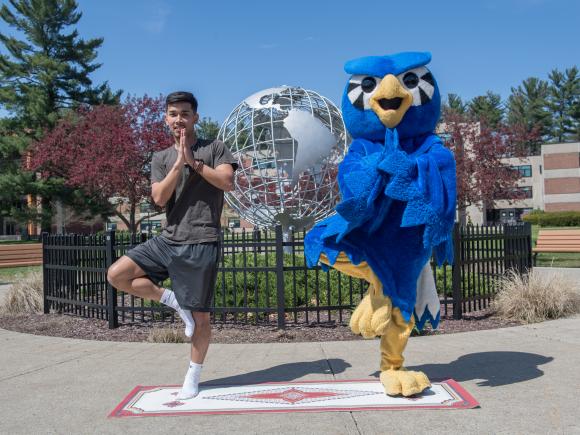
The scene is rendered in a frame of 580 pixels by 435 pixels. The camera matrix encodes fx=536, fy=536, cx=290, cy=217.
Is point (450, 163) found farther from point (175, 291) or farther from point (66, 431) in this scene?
point (66, 431)

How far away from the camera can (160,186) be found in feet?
11.8

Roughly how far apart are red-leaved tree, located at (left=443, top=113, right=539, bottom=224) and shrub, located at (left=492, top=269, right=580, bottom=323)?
1045 cm

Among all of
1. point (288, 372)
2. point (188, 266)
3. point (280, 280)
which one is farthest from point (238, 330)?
point (188, 266)

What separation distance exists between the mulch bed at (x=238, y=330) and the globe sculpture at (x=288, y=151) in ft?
12.0

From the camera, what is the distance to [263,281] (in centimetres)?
802

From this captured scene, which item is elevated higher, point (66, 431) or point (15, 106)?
point (15, 106)

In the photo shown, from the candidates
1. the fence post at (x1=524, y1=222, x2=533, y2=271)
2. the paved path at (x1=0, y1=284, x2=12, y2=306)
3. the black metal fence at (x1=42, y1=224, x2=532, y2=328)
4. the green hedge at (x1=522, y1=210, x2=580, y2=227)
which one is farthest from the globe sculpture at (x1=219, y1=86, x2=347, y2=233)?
the green hedge at (x1=522, y1=210, x2=580, y2=227)

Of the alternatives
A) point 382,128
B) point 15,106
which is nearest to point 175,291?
point 382,128

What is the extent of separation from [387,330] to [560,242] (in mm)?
10856

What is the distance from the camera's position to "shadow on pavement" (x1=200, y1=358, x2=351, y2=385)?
4316mm

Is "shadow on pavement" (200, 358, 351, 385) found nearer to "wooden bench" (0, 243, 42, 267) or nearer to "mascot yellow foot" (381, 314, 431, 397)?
"mascot yellow foot" (381, 314, 431, 397)

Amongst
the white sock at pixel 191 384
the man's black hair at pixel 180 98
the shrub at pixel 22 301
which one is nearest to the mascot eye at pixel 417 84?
the man's black hair at pixel 180 98

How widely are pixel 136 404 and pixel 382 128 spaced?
2590 millimetres

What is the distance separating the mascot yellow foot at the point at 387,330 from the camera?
3656mm
